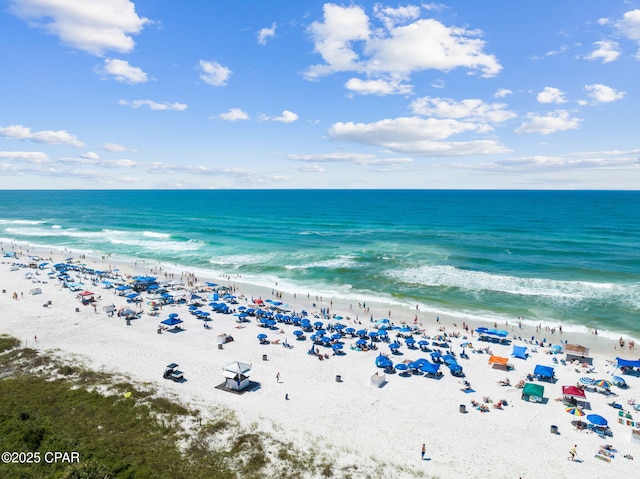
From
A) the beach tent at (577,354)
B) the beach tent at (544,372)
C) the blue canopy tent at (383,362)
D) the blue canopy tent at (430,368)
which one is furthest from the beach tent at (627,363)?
the blue canopy tent at (383,362)

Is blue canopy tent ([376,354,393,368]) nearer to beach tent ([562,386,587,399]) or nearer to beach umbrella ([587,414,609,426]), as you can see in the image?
beach tent ([562,386,587,399])

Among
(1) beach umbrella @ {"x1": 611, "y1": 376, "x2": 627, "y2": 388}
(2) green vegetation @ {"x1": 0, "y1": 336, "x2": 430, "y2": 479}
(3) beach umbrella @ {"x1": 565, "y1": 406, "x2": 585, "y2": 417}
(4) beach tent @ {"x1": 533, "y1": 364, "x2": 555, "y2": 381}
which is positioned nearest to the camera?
(2) green vegetation @ {"x1": 0, "y1": 336, "x2": 430, "y2": 479}

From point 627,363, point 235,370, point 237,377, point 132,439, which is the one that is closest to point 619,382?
point 627,363

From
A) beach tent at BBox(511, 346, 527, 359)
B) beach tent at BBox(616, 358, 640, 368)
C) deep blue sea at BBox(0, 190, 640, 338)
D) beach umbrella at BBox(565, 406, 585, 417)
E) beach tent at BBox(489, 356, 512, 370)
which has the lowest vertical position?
beach umbrella at BBox(565, 406, 585, 417)

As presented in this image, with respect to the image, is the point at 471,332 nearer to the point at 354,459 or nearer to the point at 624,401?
the point at 624,401

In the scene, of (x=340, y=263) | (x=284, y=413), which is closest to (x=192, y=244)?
(x=340, y=263)

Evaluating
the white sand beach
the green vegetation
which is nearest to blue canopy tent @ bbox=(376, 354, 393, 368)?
Answer: the white sand beach

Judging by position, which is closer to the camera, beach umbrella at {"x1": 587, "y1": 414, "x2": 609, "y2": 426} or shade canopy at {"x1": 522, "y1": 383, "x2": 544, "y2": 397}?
beach umbrella at {"x1": 587, "y1": 414, "x2": 609, "y2": 426}
